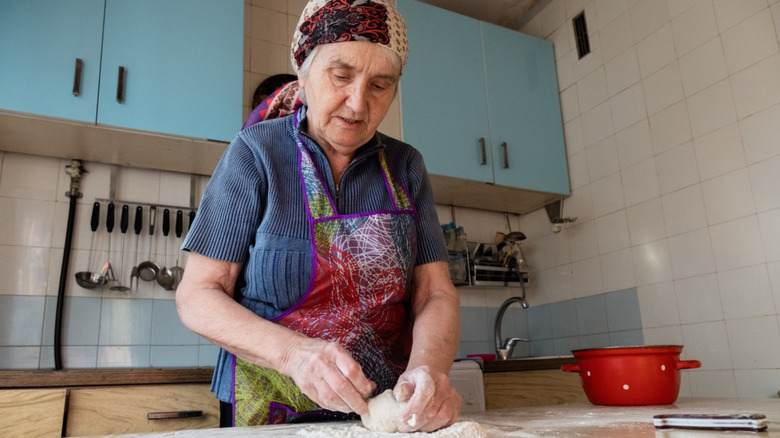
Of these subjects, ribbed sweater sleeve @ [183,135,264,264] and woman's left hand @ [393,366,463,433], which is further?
ribbed sweater sleeve @ [183,135,264,264]

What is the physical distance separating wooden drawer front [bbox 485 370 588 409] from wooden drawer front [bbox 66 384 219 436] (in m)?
0.97

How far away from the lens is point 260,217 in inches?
37.6

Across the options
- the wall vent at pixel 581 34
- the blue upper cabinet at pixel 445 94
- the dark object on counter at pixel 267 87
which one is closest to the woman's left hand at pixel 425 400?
the blue upper cabinet at pixel 445 94

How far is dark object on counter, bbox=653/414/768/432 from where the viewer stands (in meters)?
0.64

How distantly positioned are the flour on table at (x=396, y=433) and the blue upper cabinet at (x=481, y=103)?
1.78 metres

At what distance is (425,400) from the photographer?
75 cm

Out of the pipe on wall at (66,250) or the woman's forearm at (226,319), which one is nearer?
the woman's forearm at (226,319)

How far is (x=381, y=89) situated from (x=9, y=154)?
5.47ft

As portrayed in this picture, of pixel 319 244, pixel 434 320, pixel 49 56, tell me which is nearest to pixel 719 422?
pixel 434 320

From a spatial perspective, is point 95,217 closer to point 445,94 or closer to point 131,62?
point 131,62

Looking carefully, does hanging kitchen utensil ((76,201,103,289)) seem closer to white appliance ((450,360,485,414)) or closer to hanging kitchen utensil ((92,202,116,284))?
hanging kitchen utensil ((92,202,116,284))

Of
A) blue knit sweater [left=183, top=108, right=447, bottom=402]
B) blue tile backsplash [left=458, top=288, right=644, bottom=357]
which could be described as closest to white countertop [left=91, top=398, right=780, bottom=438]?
blue knit sweater [left=183, top=108, right=447, bottom=402]

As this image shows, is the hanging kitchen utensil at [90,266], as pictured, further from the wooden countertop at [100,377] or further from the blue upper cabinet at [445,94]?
the blue upper cabinet at [445,94]

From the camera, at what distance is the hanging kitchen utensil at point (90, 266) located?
201cm
